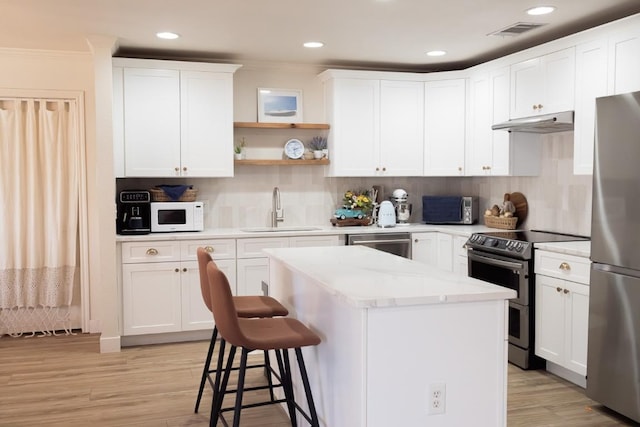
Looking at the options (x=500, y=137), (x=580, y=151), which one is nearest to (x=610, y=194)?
(x=580, y=151)

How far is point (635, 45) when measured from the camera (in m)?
3.77

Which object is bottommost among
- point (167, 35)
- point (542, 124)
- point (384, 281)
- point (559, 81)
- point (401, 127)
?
point (384, 281)

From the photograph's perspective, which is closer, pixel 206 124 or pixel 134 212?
pixel 134 212

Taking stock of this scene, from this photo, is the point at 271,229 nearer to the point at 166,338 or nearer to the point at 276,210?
the point at 276,210

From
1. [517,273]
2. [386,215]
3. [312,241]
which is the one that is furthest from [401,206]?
[517,273]

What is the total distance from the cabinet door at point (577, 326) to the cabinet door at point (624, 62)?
1.28m

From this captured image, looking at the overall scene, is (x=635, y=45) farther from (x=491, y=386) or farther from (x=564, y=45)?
(x=491, y=386)

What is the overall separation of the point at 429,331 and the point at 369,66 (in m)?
3.90

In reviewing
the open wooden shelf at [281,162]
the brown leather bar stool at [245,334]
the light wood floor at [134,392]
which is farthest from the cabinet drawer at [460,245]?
the brown leather bar stool at [245,334]

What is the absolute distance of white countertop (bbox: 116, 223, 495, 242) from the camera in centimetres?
500

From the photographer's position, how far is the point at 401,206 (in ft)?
19.6

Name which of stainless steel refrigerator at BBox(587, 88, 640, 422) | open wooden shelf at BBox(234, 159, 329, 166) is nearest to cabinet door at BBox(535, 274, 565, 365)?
stainless steel refrigerator at BBox(587, 88, 640, 422)

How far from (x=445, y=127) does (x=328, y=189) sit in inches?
49.8

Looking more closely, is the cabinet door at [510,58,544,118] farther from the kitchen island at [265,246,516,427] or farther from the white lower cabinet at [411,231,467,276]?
the kitchen island at [265,246,516,427]
